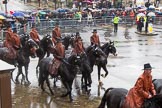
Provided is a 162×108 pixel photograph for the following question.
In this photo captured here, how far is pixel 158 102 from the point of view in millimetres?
9711

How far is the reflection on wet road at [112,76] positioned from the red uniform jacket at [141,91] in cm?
455

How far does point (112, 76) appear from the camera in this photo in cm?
2000

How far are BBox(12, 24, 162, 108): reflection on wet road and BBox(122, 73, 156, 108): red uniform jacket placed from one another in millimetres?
4550

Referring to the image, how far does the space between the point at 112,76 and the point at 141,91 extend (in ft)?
31.7

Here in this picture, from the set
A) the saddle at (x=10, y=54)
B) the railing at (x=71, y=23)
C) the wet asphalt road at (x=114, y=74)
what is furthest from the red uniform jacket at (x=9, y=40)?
the railing at (x=71, y=23)

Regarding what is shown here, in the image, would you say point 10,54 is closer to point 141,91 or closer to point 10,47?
point 10,47

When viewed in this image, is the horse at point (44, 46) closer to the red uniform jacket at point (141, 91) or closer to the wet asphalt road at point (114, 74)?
the wet asphalt road at point (114, 74)

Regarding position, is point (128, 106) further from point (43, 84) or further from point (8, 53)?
point (8, 53)

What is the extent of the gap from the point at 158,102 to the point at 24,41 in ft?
35.9

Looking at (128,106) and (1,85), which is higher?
(1,85)

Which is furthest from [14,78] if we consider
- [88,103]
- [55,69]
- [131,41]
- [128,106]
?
[131,41]

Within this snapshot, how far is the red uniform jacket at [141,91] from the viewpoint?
1028 centimetres

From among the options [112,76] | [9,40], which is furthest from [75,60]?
[112,76]

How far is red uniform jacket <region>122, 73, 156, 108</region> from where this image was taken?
33.7 ft
